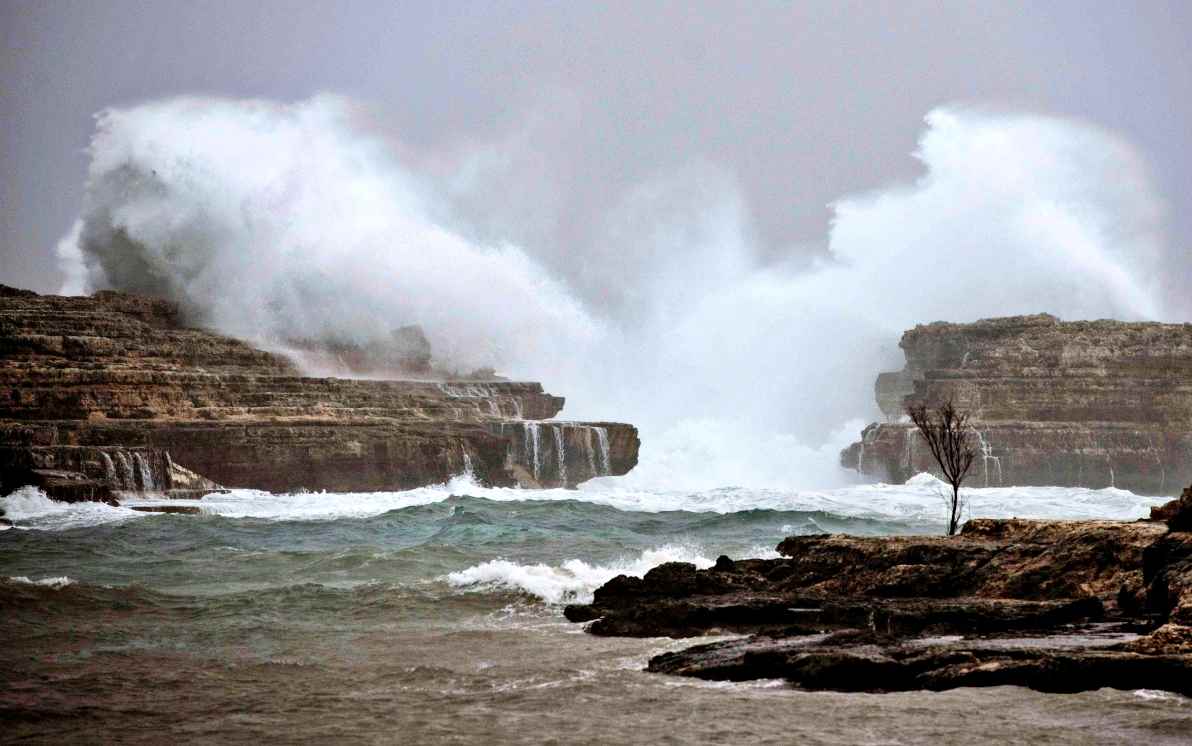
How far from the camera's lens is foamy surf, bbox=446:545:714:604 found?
17.8m

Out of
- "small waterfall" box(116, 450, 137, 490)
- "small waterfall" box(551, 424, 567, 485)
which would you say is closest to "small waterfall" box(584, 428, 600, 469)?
"small waterfall" box(551, 424, 567, 485)

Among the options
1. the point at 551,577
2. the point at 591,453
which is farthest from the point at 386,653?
the point at 591,453

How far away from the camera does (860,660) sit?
10.4 metres

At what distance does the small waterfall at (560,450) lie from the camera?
46.7 metres

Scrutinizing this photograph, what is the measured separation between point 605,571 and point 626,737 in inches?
426

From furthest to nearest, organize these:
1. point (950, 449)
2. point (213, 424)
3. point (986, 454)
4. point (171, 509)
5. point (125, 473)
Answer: point (986, 454) < point (213, 424) < point (125, 473) < point (171, 509) < point (950, 449)

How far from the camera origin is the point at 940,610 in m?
12.6

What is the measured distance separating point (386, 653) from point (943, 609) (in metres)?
5.34

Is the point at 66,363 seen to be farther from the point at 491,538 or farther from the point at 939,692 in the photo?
the point at 939,692

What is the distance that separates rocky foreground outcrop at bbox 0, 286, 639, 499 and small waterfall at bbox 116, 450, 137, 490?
0.04 metres

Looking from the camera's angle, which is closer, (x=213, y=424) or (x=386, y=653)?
(x=386, y=653)

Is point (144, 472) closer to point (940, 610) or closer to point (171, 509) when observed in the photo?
point (171, 509)

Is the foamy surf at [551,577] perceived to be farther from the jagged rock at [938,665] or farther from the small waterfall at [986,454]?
the small waterfall at [986,454]

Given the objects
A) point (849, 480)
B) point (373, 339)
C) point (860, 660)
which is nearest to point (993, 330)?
point (849, 480)
